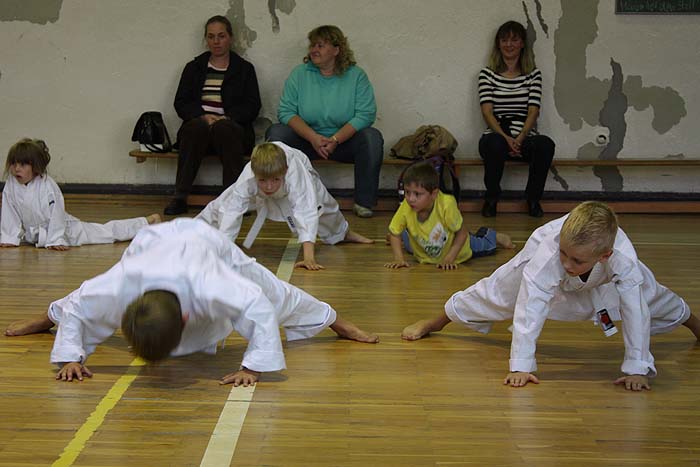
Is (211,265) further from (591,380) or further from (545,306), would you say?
(591,380)

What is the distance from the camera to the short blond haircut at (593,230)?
10.4 feet

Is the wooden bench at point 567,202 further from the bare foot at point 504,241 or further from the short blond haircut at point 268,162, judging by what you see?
the short blond haircut at point 268,162

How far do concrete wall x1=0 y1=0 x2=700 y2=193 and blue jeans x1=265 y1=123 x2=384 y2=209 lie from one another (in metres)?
0.60

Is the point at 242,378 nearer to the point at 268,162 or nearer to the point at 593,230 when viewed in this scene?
the point at 593,230

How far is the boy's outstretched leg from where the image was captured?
3998mm

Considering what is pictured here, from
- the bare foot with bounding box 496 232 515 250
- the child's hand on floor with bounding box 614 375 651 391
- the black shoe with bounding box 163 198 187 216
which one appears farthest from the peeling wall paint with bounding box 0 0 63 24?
the child's hand on floor with bounding box 614 375 651 391

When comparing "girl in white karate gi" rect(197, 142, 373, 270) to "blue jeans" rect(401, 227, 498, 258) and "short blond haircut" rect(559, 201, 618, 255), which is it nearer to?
"blue jeans" rect(401, 227, 498, 258)

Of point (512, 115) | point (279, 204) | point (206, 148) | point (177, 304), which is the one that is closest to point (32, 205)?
point (279, 204)

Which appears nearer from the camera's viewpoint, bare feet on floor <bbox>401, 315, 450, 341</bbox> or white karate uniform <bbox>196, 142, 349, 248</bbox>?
bare feet on floor <bbox>401, 315, 450, 341</bbox>

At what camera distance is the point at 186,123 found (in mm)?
7539

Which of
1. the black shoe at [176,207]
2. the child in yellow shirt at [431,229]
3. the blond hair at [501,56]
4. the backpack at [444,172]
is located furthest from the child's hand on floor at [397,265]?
the blond hair at [501,56]

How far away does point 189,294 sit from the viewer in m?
3.14

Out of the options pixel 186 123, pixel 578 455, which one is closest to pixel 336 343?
pixel 578 455

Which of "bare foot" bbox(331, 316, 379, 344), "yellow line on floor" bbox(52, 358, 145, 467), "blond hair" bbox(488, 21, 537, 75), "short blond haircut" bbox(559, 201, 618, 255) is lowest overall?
"yellow line on floor" bbox(52, 358, 145, 467)
